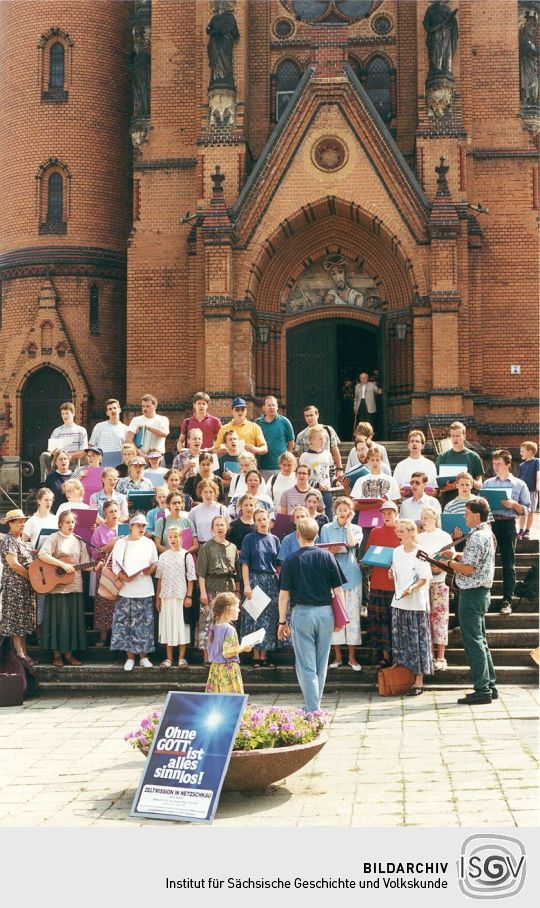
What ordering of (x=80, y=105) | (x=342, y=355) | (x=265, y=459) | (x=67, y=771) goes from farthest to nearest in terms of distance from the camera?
(x=80, y=105), (x=342, y=355), (x=265, y=459), (x=67, y=771)

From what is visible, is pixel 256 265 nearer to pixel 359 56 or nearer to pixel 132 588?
pixel 359 56

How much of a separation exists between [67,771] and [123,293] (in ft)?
56.0

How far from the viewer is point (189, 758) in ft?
24.2

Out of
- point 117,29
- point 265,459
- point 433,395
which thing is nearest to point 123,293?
point 117,29

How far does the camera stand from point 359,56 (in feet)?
76.2

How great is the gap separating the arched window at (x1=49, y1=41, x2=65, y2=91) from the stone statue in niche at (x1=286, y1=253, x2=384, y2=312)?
695cm

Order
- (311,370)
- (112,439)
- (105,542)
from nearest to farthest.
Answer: (105,542), (112,439), (311,370)

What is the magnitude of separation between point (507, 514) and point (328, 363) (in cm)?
1055

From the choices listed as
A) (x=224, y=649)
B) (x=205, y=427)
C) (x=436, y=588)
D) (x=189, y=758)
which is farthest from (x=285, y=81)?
(x=189, y=758)

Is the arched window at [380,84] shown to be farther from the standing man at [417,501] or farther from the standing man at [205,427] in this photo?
the standing man at [417,501]

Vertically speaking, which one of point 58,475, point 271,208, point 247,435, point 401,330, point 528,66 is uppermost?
point 528,66

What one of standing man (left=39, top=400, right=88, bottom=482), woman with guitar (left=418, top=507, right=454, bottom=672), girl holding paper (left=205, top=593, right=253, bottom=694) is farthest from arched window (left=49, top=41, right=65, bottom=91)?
girl holding paper (left=205, top=593, right=253, bottom=694)

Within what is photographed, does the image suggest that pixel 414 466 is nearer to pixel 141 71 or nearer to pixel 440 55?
pixel 440 55

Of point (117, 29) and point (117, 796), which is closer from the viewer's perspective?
point (117, 796)
